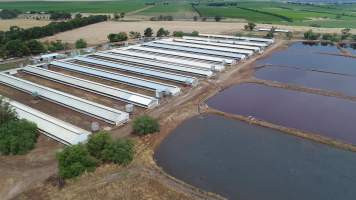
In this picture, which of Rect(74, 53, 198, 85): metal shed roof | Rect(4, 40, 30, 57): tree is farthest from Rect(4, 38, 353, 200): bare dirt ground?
Rect(4, 40, 30, 57): tree

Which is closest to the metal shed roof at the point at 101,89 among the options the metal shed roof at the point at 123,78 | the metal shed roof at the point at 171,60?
the metal shed roof at the point at 123,78

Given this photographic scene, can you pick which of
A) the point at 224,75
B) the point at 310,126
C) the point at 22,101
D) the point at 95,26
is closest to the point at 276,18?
the point at 95,26

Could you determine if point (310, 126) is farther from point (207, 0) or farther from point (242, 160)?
point (207, 0)

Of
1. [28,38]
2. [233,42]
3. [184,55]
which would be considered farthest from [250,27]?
[28,38]

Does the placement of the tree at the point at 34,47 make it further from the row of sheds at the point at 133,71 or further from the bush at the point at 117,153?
the bush at the point at 117,153

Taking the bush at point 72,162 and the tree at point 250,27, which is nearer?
the bush at point 72,162

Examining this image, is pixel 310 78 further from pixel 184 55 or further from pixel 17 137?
pixel 17 137

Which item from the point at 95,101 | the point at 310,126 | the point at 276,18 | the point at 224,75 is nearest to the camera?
the point at 310,126
